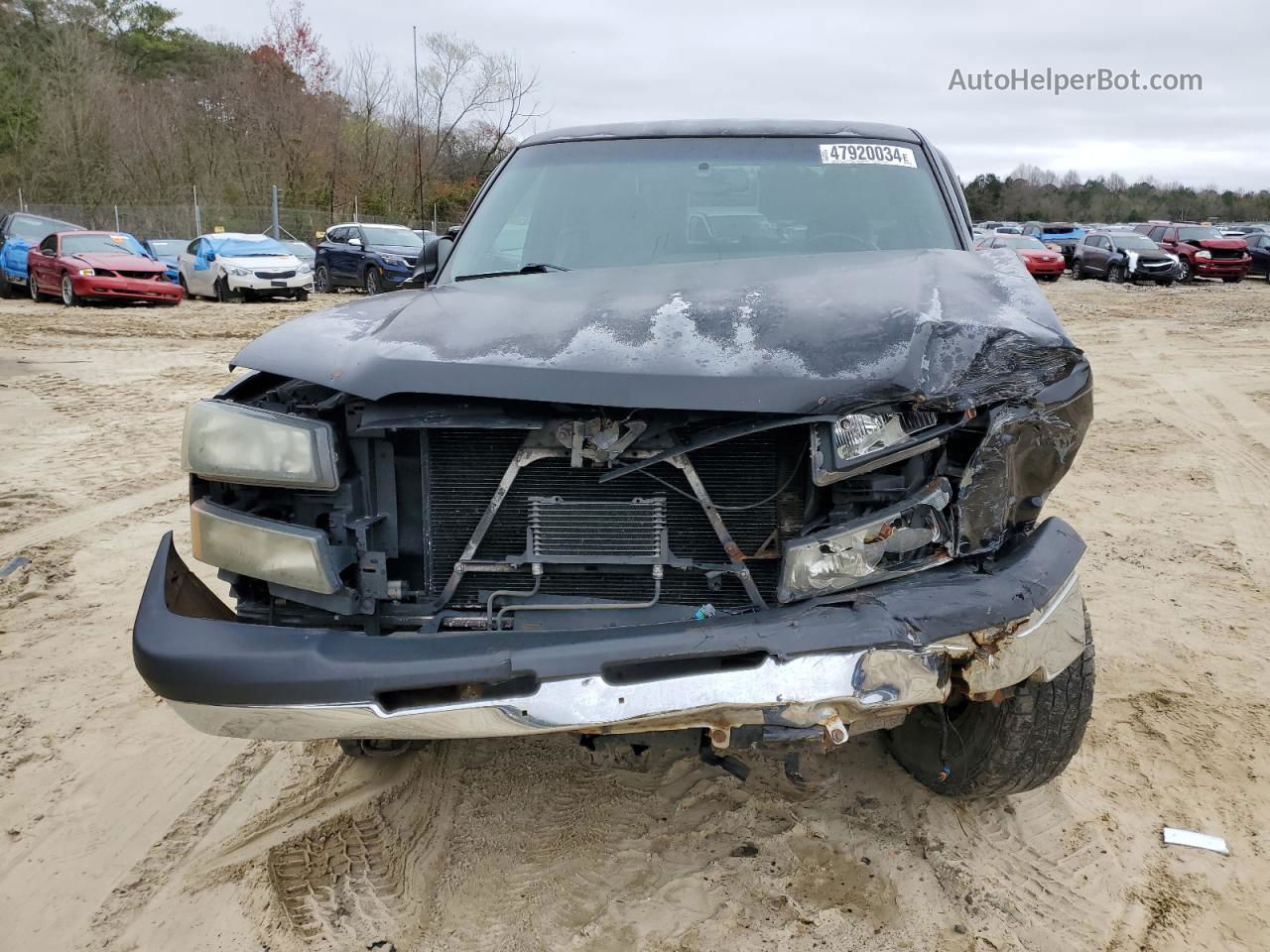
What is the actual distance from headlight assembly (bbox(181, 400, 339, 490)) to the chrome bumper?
523 millimetres

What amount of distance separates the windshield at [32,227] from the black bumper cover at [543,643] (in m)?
19.8

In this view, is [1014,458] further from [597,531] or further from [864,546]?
[597,531]

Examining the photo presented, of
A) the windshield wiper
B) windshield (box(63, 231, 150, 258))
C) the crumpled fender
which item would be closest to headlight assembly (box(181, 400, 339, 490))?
the windshield wiper

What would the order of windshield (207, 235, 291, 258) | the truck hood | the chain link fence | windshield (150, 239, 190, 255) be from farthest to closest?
the chain link fence, windshield (150, 239, 190, 255), windshield (207, 235, 291, 258), the truck hood

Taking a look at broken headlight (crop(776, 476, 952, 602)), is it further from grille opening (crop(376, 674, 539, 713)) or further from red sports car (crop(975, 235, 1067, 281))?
red sports car (crop(975, 235, 1067, 281))

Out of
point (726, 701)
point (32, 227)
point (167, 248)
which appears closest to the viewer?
point (726, 701)

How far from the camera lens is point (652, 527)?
91.8 inches

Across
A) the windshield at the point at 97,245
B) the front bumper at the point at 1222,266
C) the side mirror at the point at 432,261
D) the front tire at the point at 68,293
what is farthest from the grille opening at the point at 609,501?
the front bumper at the point at 1222,266

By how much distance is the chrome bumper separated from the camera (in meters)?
1.95

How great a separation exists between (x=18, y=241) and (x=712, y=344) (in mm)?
20663

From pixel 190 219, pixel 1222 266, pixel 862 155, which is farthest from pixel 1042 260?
pixel 190 219

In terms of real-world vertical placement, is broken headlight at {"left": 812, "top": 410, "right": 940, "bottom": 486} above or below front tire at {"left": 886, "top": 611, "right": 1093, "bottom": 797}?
above

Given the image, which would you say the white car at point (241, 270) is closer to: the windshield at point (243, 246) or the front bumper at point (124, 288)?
the windshield at point (243, 246)

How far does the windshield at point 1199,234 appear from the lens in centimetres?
2550
